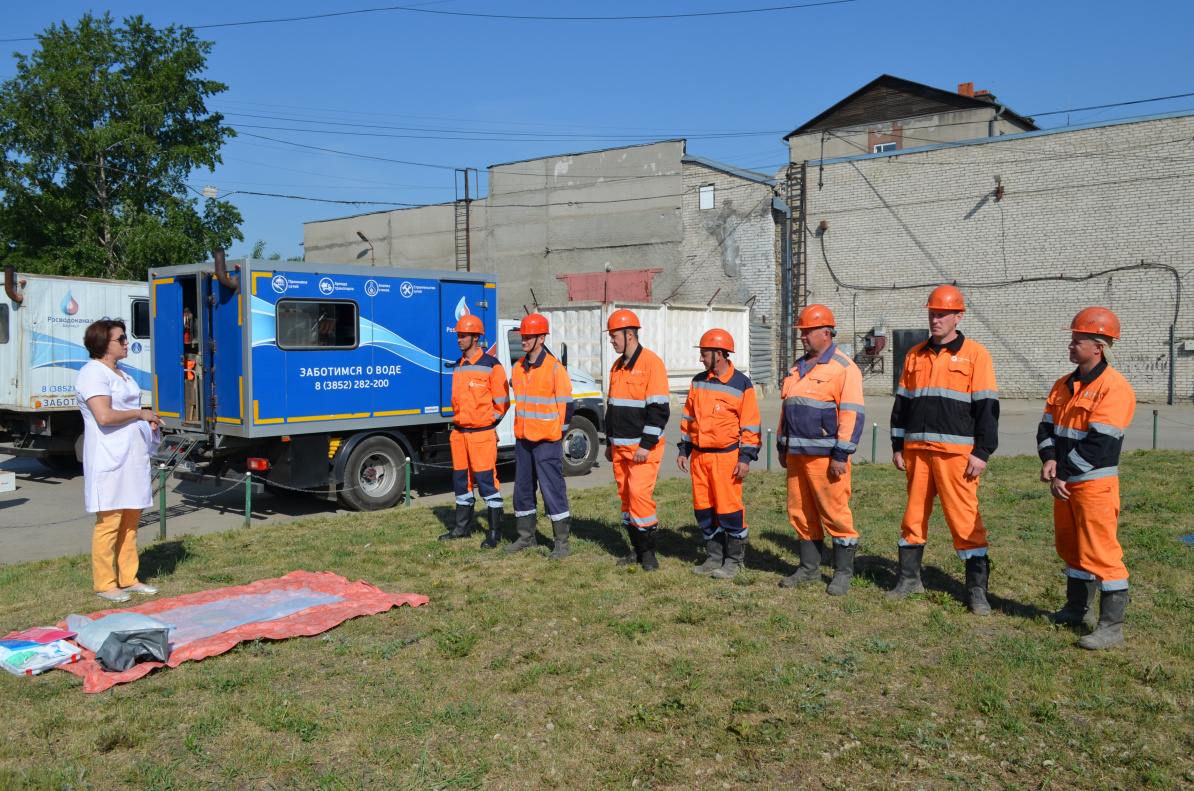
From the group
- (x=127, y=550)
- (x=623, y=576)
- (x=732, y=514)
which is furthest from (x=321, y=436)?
(x=732, y=514)

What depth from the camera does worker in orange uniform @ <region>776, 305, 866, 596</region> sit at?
5.93 meters

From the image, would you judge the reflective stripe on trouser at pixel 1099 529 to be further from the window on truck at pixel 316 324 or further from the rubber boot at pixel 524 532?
the window on truck at pixel 316 324

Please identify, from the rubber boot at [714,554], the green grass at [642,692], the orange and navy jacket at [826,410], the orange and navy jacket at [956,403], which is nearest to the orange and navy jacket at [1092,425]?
the orange and navy jacket at [956,403]

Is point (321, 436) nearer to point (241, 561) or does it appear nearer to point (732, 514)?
point (241, 561)

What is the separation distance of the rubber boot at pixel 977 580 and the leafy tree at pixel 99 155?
2312 cm

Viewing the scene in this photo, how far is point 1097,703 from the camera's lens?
13.8 ft

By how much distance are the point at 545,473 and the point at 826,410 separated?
8.34ft

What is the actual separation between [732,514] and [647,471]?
0.73 m

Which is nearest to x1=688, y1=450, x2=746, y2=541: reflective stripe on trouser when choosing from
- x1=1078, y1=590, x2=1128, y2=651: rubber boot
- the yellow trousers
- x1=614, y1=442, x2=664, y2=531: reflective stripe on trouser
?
x1=614, y1=442, x2=664, y2=531: reflective stripe on trouser

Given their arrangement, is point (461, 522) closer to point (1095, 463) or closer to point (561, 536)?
point (561, 536)

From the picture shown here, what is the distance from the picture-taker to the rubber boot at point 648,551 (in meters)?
6.84

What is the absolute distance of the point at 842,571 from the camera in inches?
243

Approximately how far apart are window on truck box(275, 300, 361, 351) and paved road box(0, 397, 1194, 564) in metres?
1.98

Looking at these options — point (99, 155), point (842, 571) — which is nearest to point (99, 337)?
point (842, 571)
